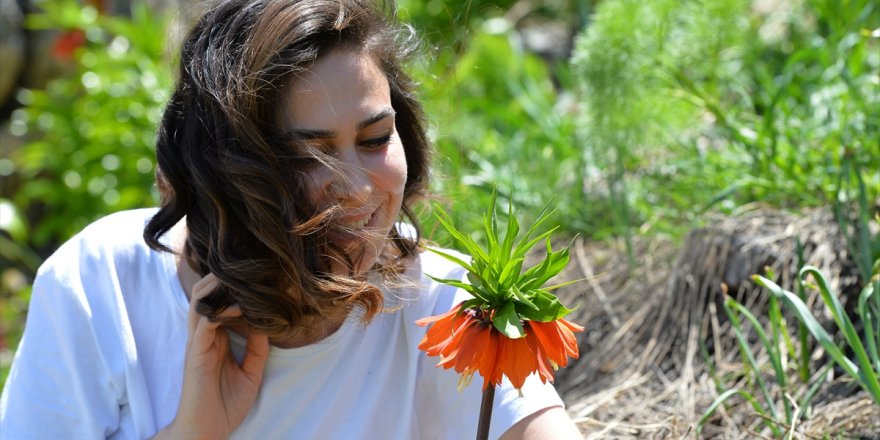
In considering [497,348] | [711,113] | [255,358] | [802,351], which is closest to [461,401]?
[255,358]

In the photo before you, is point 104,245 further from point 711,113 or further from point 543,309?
point 711,113

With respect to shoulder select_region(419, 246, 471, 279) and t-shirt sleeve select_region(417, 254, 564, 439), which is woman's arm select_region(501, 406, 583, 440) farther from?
shoulder select_region(419, 246, 471, 279)

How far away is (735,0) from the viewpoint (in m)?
2.50

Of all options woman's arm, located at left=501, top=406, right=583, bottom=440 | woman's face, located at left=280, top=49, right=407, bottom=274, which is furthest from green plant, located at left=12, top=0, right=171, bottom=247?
woman's arm, located at left=501, top=406, right=583, bottom=440

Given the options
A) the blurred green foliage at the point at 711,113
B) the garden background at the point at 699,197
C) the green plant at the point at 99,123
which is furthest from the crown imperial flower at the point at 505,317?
the green plant at the point at 99,123

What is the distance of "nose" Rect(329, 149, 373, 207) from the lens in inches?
55.4

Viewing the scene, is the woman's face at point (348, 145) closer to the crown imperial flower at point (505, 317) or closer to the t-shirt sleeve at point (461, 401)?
the t-shirt sleeve at point (461, 401)

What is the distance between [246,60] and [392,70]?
0.99ft

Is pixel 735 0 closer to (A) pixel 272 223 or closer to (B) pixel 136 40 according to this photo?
(A) pixel 272 223

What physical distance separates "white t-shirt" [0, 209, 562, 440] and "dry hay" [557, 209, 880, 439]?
37 cm

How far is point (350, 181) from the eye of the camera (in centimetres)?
141

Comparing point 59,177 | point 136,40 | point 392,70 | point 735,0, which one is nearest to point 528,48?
point 136,40

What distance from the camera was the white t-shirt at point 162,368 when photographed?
1.53m

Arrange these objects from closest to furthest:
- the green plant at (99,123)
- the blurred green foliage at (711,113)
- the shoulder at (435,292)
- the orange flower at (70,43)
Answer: the shoulder at (435,292), the blurred green foliage at (711,113), the green plant at (99,123), the orange flower at (70,43)
